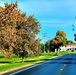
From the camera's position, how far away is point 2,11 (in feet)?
109

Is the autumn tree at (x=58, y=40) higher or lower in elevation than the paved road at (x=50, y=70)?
higher

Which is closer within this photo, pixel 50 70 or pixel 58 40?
pixel 50 70

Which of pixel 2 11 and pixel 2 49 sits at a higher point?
pixel 2 11

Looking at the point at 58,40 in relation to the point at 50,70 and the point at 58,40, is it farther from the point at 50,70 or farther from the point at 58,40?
the point at 50,70

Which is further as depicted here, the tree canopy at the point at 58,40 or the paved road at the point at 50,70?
the tree canopy at the point at 58,40

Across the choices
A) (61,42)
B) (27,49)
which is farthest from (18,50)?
(61,42)

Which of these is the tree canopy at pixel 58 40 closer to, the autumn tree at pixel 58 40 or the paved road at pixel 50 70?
the autumn tree at pixel 58 40

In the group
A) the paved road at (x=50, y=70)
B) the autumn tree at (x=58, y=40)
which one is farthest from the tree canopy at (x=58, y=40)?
the paved road at (x=50, y=70)

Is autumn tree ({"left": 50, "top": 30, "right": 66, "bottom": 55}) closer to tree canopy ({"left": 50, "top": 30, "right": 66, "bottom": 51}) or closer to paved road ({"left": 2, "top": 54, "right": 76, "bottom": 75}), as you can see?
tree canopy ({"left": 50, "top": 30, "right": 66, "bottom": 51})

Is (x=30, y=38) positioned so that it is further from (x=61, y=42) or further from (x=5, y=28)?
(x=61, y=42)

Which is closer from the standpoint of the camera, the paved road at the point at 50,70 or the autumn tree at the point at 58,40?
the paved road at the point at 50,70

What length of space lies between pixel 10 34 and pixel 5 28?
96 centimetres

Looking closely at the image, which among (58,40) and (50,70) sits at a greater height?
(58,40)

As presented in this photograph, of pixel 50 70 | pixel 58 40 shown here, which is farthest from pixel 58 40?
pixel 50 70
